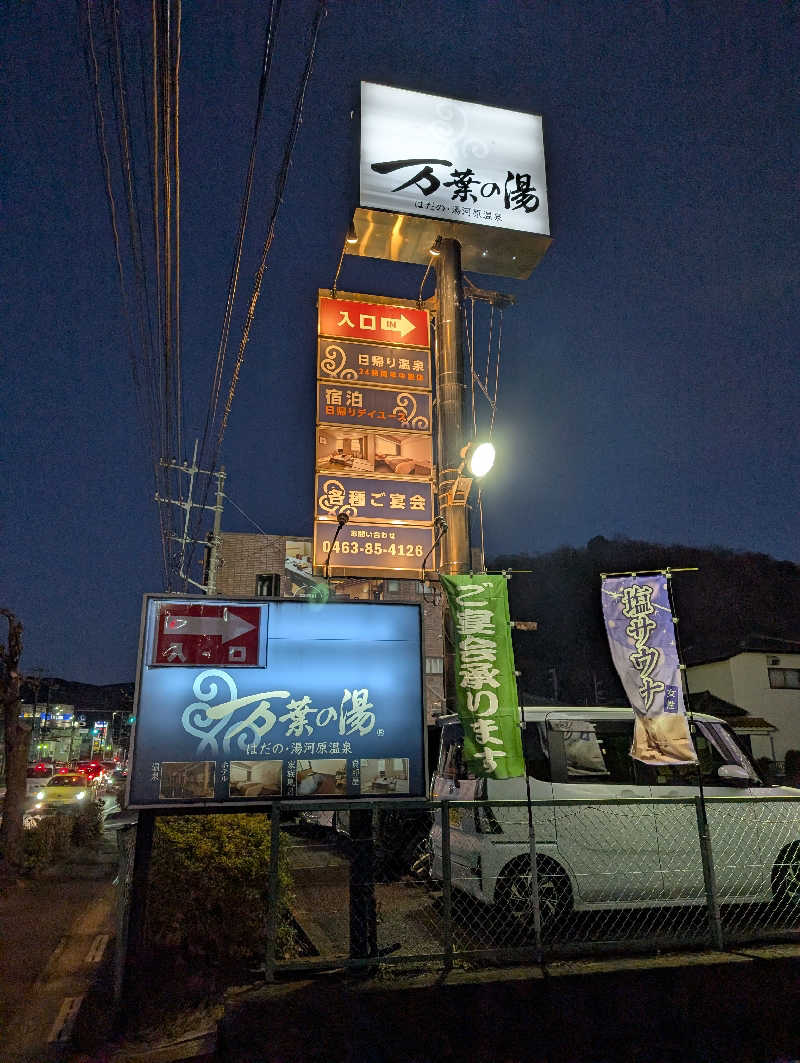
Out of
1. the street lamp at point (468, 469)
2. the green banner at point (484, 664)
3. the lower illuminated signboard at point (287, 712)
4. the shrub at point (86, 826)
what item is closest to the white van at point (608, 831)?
the green banner at point (484, 664)

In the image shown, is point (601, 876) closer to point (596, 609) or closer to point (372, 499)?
point (372, 499)

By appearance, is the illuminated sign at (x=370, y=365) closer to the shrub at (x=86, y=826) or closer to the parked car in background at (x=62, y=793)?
the shrub at (x=86, y=826)

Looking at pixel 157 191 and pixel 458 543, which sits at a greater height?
pixel 157 191

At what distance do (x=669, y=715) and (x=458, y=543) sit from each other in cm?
484

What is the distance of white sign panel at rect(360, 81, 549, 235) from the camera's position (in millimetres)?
13492

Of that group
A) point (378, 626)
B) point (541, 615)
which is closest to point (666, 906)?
point (378, 626)

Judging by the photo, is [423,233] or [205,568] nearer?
[423,233]

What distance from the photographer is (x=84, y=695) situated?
15138 centimetres

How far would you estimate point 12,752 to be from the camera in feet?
42.2

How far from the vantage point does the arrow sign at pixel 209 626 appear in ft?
19.7

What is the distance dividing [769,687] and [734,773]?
27.1 m

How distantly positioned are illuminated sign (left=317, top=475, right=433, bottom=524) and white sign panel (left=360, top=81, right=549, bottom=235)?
18.4 feet

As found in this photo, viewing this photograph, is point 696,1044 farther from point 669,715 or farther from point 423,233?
point 423,233

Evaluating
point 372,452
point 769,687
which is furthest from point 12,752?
point 769,687
